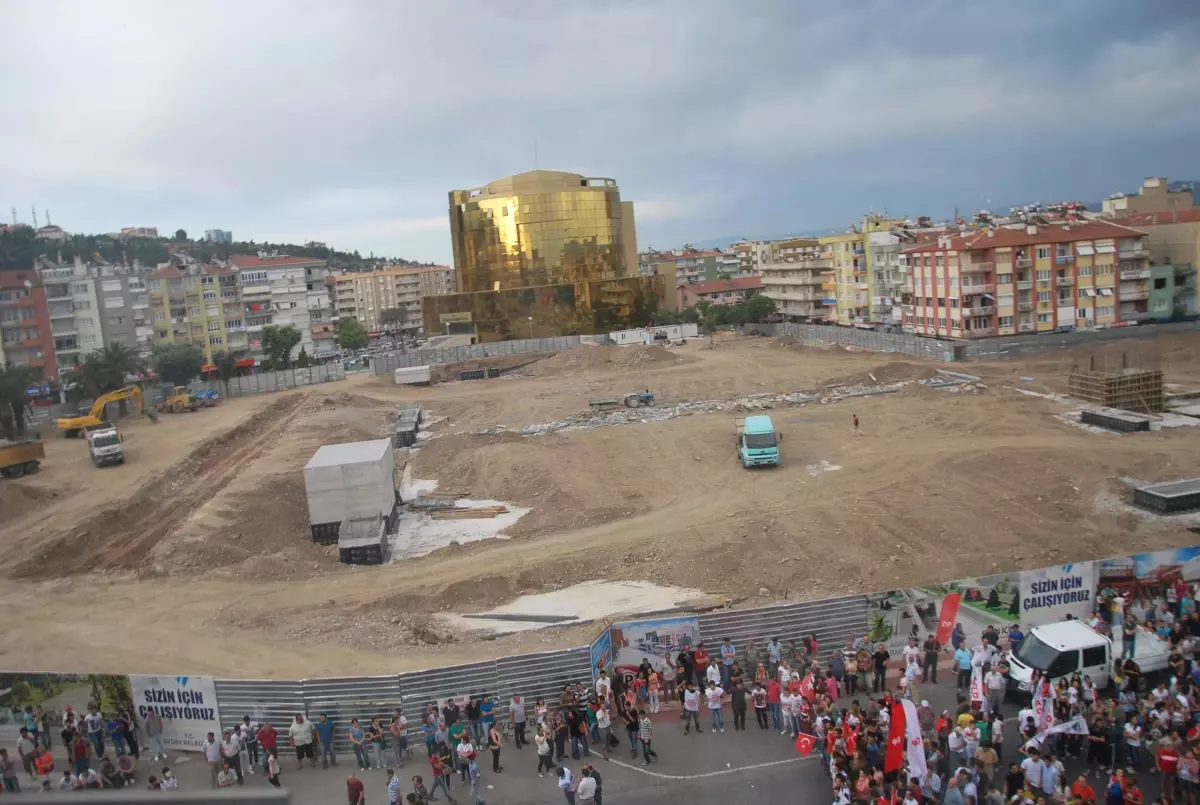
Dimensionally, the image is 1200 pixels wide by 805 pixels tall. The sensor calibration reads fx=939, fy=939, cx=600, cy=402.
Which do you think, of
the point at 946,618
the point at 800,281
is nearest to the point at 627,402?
the point at 946,618

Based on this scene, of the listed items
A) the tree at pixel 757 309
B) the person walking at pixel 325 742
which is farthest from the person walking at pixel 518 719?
the tree at pixel 757 309

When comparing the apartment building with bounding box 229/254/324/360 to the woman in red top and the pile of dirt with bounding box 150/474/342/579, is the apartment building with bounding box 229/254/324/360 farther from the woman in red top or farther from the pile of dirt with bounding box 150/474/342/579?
the woman in red top

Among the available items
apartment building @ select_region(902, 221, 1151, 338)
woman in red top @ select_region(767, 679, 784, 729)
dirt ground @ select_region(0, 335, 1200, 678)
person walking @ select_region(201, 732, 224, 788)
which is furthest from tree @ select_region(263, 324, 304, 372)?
woman in red top @ select_region(767, 679, 784, 729)

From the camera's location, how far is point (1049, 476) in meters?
28.2

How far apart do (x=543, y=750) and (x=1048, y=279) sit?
2163 inches

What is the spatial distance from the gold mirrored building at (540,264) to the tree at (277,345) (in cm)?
1675

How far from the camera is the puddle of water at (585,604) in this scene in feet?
66.1

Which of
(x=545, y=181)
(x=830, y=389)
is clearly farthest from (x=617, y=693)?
(x=545, y=181)

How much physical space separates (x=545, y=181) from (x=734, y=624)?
84.5 metres

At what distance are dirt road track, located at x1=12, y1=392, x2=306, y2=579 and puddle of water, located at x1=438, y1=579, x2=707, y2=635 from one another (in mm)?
11341

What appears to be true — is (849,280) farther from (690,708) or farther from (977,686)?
(690,708)

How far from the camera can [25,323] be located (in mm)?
62812

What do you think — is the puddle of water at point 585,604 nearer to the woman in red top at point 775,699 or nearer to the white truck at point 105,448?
the woman in red top at point 775,699

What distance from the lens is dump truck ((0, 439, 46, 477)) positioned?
128ft
